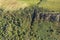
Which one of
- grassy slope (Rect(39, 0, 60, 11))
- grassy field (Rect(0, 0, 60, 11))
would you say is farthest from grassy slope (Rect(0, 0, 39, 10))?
grassy slope (Rect(39, 0, 60, 11))

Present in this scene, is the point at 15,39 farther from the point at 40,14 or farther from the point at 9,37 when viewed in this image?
the point at 40,14

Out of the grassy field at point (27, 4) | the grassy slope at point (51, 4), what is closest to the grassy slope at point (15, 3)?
the grassy field at point (27, 4)

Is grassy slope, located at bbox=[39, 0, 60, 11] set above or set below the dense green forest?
above

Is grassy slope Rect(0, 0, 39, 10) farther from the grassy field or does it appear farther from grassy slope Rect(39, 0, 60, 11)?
grassy slope Rect(39, 0, 60, 11)

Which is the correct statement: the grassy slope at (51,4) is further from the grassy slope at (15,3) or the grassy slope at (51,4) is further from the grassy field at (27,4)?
the grassy slope at (15,3)

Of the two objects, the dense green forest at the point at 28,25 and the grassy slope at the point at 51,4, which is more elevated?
the grassy slope at the point at 51,4

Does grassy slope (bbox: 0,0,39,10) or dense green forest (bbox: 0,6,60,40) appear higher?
grassy slope (bbox: 0,0,39,10)

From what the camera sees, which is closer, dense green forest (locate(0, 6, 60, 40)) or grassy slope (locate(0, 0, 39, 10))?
dense green forest (locate(0, 6, 60, 40))

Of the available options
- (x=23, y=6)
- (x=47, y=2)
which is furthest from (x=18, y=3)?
(x=47, y=2)

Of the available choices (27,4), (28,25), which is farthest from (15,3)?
(28,25)
